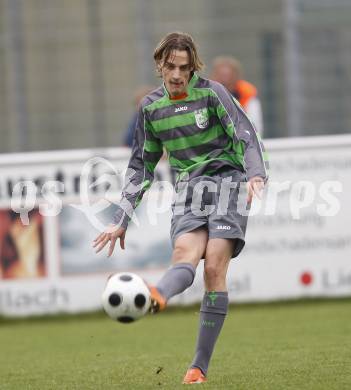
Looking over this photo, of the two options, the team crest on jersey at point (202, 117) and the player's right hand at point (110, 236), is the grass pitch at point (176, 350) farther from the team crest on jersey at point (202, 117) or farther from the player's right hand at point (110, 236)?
the team crest on jersey at point (202, 117)

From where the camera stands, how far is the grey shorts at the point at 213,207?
18.7ft

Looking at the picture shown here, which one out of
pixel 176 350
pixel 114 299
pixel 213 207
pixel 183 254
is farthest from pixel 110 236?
pixel 176 350

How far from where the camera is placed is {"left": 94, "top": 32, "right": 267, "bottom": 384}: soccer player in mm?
5652

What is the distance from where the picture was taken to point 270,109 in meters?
12.4

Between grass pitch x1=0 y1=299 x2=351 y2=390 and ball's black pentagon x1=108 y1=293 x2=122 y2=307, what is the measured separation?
3.02 feet

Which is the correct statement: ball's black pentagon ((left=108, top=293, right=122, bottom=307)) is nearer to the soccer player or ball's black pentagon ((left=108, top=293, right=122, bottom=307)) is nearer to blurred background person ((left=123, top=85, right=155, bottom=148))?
the soccer player

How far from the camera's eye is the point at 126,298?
189 inches

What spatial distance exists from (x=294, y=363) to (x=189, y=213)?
127cm

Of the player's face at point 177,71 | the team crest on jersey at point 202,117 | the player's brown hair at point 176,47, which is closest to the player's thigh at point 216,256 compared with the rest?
the team crest on jersey at point 202,117

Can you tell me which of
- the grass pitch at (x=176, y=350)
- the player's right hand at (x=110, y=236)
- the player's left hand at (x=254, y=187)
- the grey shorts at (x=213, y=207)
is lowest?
the grass pitch at (x=176, y=350)

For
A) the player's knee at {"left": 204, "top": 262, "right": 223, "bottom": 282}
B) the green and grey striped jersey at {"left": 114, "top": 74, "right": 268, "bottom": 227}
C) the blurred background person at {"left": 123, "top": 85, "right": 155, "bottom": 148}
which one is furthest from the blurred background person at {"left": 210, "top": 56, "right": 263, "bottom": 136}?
the player's knee at {"left": 204, "top": 262, "right": 223, "bottom": 282}

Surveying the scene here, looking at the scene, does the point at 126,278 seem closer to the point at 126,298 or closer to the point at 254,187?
the point at 126,298

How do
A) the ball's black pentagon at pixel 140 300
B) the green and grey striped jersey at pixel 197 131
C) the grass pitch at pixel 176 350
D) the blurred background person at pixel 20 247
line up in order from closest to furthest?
the ball's black pentagon at pixel 140 300 → the green and grey striped jersey at pixel 197 131 → the grass pitch at pixel 176 350 → the blurred background person at pixel 20 247

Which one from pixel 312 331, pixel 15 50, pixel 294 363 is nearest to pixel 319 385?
pixel 294 363
